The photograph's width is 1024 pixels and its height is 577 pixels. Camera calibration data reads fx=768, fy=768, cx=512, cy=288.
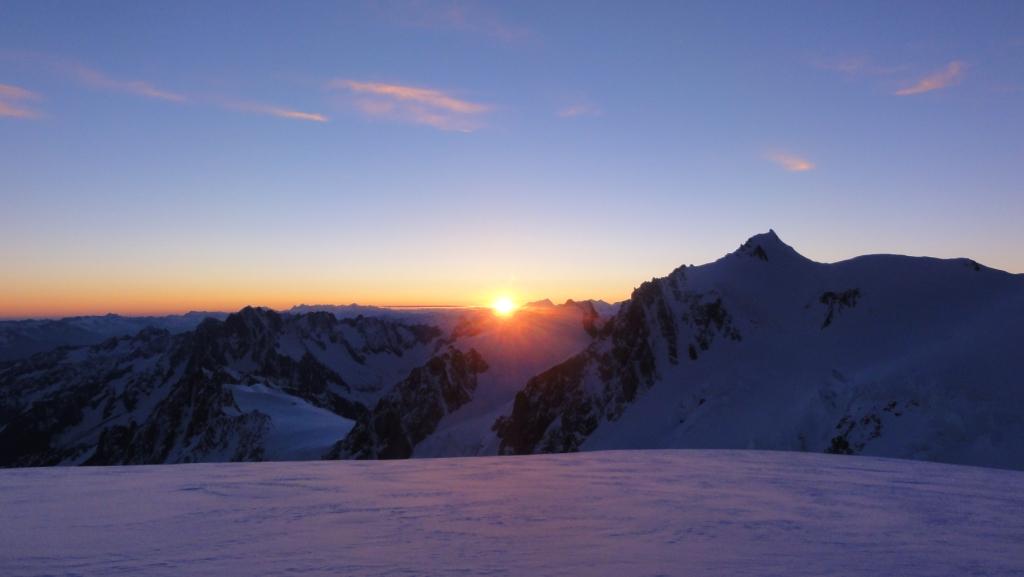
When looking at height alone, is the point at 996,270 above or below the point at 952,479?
above

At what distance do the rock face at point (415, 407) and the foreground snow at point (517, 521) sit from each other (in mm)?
140808

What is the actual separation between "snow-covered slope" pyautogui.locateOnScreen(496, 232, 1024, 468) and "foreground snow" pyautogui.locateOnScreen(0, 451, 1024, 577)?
38.5 m

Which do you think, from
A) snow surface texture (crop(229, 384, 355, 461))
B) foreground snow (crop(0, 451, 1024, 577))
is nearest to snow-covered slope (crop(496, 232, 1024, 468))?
foreground snow (crop(0, 451, 1024, 577))

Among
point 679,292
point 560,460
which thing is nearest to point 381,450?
point 679,292

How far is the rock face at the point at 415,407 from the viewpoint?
534 ft

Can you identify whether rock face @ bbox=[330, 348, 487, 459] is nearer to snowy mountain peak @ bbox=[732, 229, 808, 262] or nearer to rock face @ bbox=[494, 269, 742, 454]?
rock face @ bbox=[494, 269, 742, 454]

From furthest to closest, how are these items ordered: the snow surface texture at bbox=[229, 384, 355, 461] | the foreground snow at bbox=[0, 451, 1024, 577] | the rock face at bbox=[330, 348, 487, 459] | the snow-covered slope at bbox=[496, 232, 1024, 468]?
the rock face at bbox=[330, 348, 487, 459], the snow surface texture at bbox=[229, 384, 355, 461], the snow-covered slope at bbox=[496, 232, 1024, 468], the foreground snow at bbox=[0, 451, 1024, 577]

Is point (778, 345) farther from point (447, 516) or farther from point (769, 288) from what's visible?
point (447, 516)

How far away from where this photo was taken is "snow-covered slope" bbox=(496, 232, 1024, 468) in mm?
53250

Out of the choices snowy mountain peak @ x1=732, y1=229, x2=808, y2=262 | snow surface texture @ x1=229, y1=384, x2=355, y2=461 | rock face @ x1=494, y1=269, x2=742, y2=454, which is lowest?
snow surface texture @ x1=229, y1=384, x2=355, y2=461

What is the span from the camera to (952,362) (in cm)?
5800

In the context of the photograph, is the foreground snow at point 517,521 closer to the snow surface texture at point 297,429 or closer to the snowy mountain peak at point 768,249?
the snowy mountain peak at point 768,249

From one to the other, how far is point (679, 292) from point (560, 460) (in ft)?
310

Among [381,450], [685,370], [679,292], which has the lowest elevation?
[381,450]
